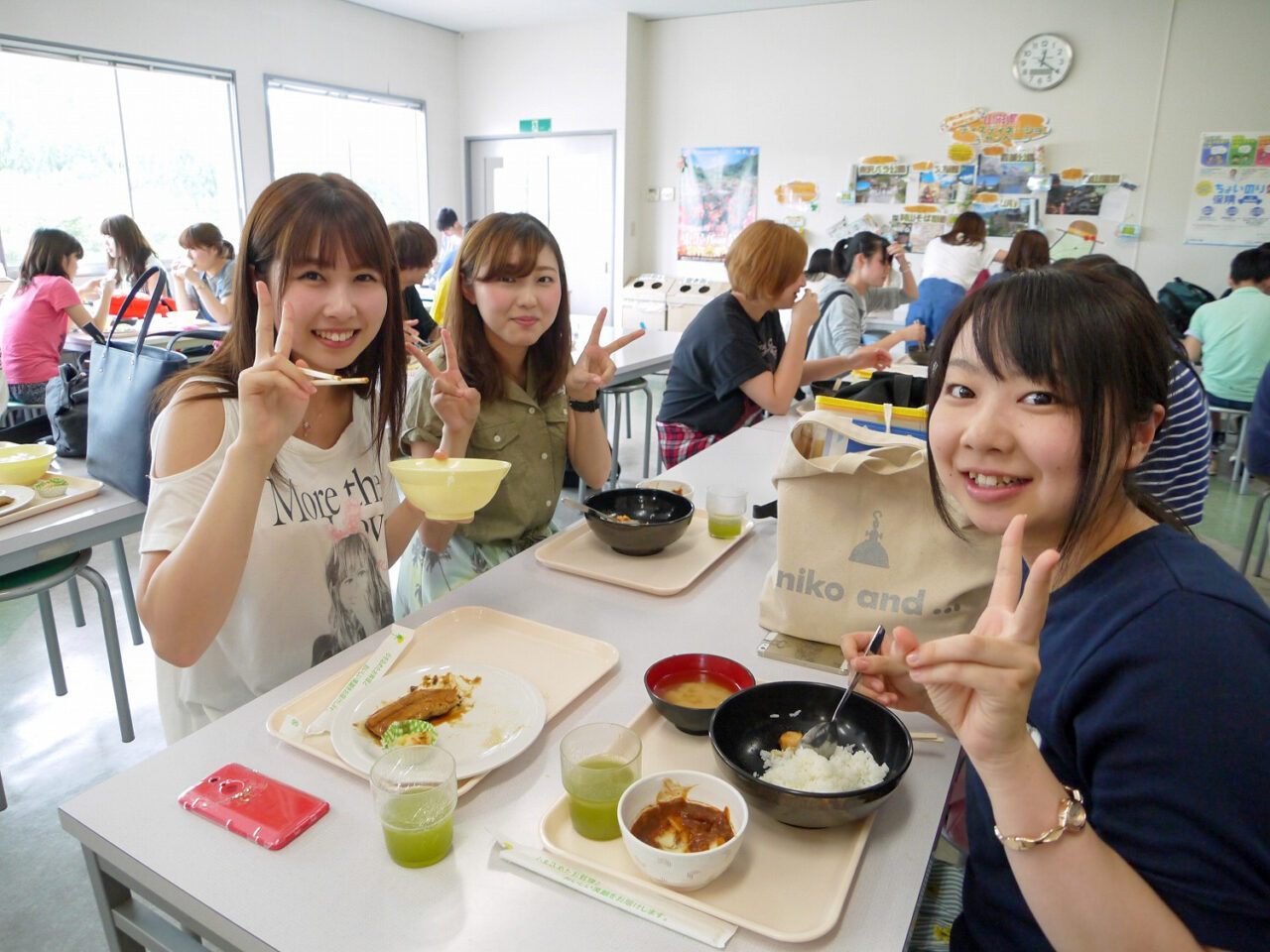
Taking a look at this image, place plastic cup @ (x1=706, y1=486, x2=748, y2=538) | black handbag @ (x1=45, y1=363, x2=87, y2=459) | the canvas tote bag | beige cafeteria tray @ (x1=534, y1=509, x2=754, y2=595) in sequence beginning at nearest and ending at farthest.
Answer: the canvas tote bag < beige cafeteria tray @ (x1=534, y1=509, x2=754, y2=595) < plastic cup @ (x1=706, y1=486, x2=748, y2=538) < black handbag @ (x1=45, y1=363, x2=87, y2=459)

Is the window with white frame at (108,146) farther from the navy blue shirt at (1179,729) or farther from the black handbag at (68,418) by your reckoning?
the navy blue shirt at (1179,729)

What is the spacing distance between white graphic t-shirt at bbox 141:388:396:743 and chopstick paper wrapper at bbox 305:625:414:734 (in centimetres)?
18

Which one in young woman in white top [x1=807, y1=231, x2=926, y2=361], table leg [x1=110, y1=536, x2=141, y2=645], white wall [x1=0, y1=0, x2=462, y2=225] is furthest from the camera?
white wall [x1=0, y1=0, x2=462, y2=225]

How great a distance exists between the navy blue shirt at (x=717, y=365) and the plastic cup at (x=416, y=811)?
2037mm

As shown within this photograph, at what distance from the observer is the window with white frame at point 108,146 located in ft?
16.5

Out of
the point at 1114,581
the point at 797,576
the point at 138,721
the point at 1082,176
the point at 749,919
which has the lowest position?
the point at 138,721

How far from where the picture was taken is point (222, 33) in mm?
5906

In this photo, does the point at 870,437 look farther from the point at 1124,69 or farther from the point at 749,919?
the point at 1124,69

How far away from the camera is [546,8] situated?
683cm

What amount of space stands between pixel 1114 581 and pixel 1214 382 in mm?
4542

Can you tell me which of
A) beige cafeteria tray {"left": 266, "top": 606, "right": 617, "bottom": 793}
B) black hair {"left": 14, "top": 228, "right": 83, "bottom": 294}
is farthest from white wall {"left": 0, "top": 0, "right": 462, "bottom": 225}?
beige cafeteria tray {"left": 266, "top": 606, "right": 617, "bottom": 793}

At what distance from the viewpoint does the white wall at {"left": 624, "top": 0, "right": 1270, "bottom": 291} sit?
17.7 feet

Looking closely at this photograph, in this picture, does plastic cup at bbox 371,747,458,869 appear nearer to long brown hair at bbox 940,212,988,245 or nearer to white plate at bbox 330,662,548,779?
white plate at bbox 330,662,548,779

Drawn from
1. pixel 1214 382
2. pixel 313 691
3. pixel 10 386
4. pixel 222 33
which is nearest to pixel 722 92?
pixel 222 33
